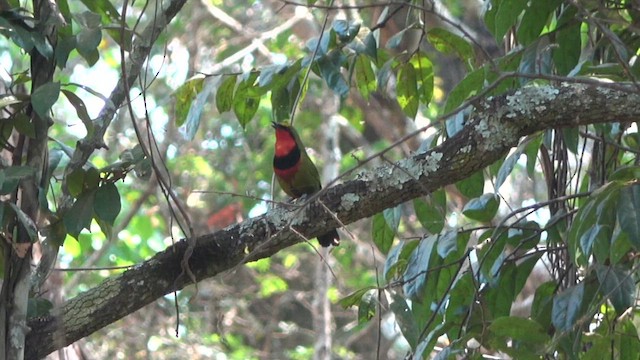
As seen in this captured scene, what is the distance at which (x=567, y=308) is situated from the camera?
8.39ft

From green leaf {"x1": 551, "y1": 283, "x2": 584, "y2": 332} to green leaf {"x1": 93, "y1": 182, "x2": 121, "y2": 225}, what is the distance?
115 cm

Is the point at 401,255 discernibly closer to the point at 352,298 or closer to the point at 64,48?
the point at 352,298

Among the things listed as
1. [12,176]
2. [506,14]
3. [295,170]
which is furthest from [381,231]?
[295,170]

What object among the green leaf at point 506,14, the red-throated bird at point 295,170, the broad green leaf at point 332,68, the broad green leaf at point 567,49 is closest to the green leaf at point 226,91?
the broad green leaf at point 332,68

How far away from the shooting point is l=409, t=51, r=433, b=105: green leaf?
3.31m

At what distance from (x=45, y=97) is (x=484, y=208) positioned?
136 centimetres

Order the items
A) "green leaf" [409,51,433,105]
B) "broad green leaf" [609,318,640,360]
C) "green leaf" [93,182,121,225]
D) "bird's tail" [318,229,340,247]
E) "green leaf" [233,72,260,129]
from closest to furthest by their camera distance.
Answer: "green leaf" [93,182,121,225], "broad green leaf" [609,318,640,360], "green leaf" [233,72,260,129], "green leaf" [409,51,433,105], "bird's tail" [318,229,340,247]

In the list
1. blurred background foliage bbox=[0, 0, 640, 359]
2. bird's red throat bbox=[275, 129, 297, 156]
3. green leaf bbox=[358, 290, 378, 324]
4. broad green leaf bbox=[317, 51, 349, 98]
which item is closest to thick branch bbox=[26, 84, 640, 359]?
blurred background foliage bbox=[0, 0, 640, 359]

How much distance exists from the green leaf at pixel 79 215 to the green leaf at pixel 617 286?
4.10 ft

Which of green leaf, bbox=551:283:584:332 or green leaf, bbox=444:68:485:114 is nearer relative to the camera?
green leaf, bbox=551:283:584:332

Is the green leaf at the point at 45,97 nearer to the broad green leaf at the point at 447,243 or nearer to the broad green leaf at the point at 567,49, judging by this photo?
the broad green leaf at the point at 447,243

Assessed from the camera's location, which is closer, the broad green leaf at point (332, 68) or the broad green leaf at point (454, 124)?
the broad green leaf at point (454, 124)

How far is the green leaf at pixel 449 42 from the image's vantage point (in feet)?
10.8

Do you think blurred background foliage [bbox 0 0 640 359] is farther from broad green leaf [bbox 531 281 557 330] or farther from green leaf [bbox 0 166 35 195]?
green leaf [bbox 0 166 35 195]
